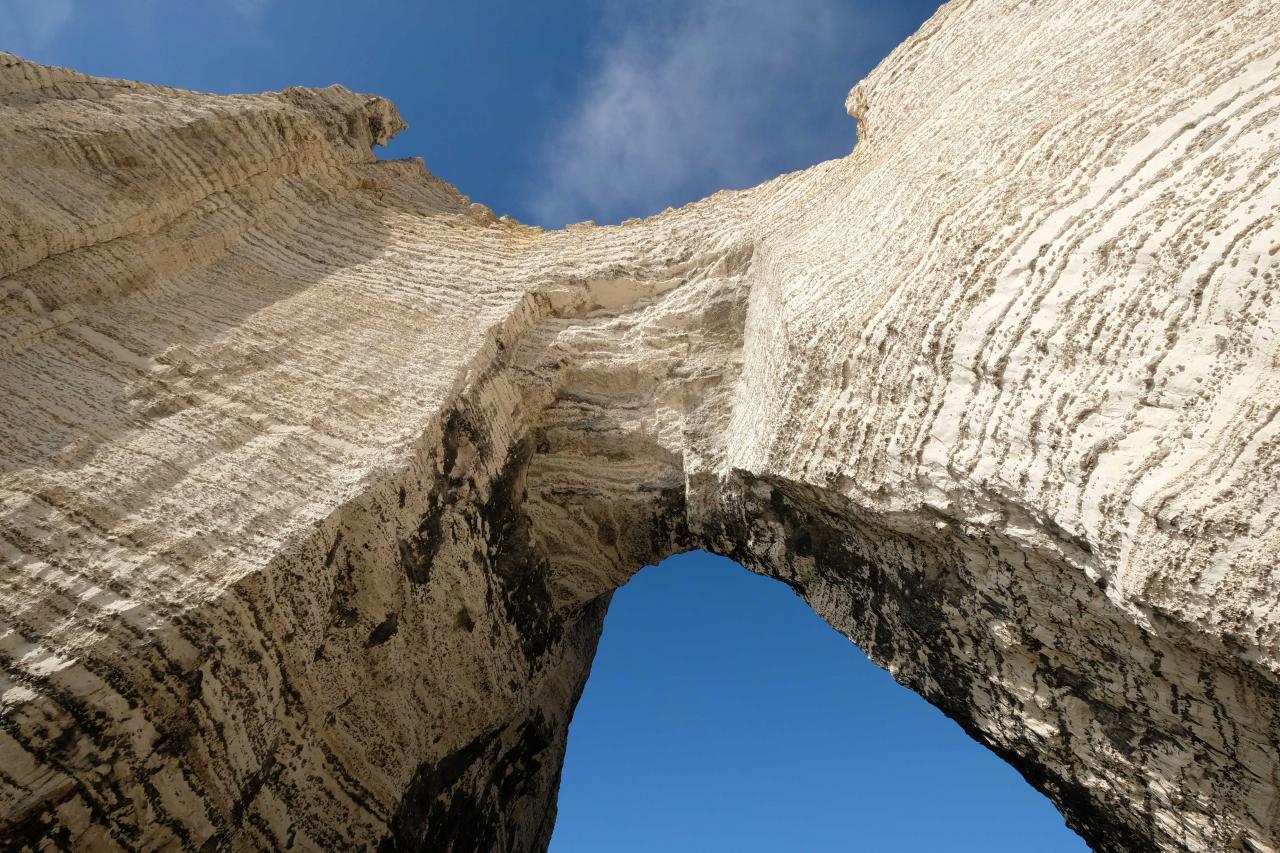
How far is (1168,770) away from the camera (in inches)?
169

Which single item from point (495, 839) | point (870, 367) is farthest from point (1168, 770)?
point (495, 839)

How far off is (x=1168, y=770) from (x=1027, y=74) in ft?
14.8

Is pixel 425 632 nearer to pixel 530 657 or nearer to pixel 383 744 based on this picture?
pixel 383 744

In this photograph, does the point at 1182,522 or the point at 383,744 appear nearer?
the point at 1182,522

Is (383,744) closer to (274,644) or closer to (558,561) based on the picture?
(274,644)

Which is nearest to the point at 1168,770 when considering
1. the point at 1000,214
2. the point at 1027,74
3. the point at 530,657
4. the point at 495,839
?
the point at 1000,214

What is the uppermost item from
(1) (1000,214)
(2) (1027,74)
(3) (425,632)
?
(2) (1027,74)

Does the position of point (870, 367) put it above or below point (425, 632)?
above

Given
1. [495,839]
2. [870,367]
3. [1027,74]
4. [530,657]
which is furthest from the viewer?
[495,839]

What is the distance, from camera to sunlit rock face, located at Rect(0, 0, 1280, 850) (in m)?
3.74

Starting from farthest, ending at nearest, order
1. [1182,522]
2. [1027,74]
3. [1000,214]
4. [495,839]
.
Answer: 1. [495,839]
2. [1027,74]
3. [1000,214]
4. [1182,522]

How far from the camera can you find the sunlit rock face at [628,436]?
3.74 m

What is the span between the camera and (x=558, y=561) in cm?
761

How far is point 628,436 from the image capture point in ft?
23.6
